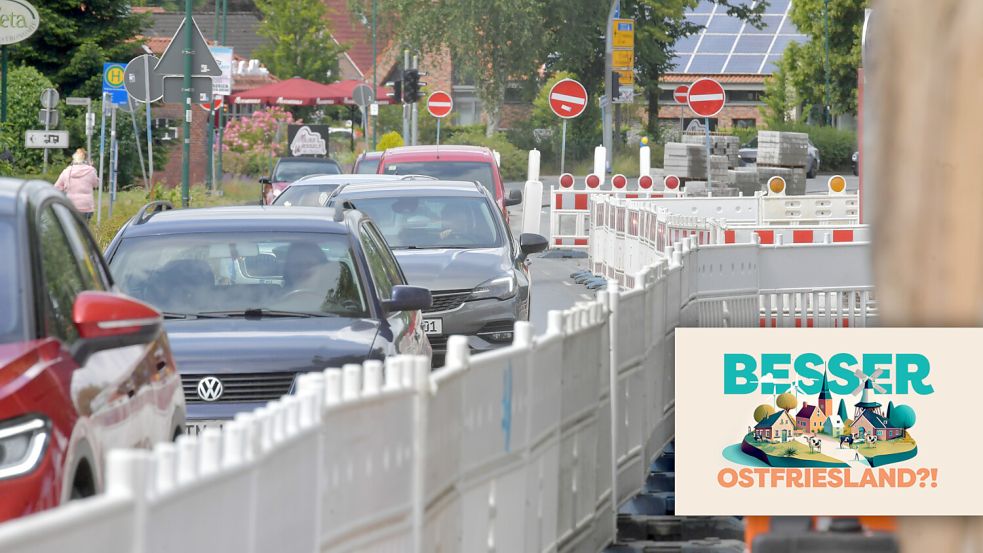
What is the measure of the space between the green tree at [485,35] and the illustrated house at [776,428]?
75.2 metres

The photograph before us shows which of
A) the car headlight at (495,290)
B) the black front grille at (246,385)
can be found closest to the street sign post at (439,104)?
the car headlight at (495,290)

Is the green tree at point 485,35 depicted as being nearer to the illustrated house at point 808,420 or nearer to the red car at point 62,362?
the red car at point 62,362

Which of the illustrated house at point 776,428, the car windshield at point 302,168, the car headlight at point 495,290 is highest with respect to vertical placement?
the car windshield at point 302,168

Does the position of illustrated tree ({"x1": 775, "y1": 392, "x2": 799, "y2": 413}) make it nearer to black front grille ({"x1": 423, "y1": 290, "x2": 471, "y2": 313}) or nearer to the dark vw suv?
the dark vw suv

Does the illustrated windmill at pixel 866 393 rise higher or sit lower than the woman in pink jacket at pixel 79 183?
lower

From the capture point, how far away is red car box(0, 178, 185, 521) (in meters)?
4.91

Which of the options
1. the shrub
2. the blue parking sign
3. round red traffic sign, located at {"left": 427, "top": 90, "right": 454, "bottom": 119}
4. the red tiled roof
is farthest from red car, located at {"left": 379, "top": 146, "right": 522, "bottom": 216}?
the red tiled roof

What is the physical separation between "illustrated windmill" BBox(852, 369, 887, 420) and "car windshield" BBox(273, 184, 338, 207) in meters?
15.2

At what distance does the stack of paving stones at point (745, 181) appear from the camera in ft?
130

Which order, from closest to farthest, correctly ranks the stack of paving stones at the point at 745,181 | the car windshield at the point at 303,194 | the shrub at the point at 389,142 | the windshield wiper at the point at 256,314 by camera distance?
the windshield wiper at the point at 256,314 < the car windshield at the point at 303,194 < the stack of paving stones at the point at 745,181 < the shrub at the point at 389,142

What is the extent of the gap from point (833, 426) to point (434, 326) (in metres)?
9.13

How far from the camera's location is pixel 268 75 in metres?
85.6

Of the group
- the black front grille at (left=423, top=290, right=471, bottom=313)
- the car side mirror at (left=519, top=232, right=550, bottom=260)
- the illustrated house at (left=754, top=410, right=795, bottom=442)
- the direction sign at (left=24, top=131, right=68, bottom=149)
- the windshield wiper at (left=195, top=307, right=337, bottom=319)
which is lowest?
the black front grille at (left=423, top=290, right=471, bottom=313)

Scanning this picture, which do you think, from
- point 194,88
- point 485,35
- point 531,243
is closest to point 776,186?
point 194,88
